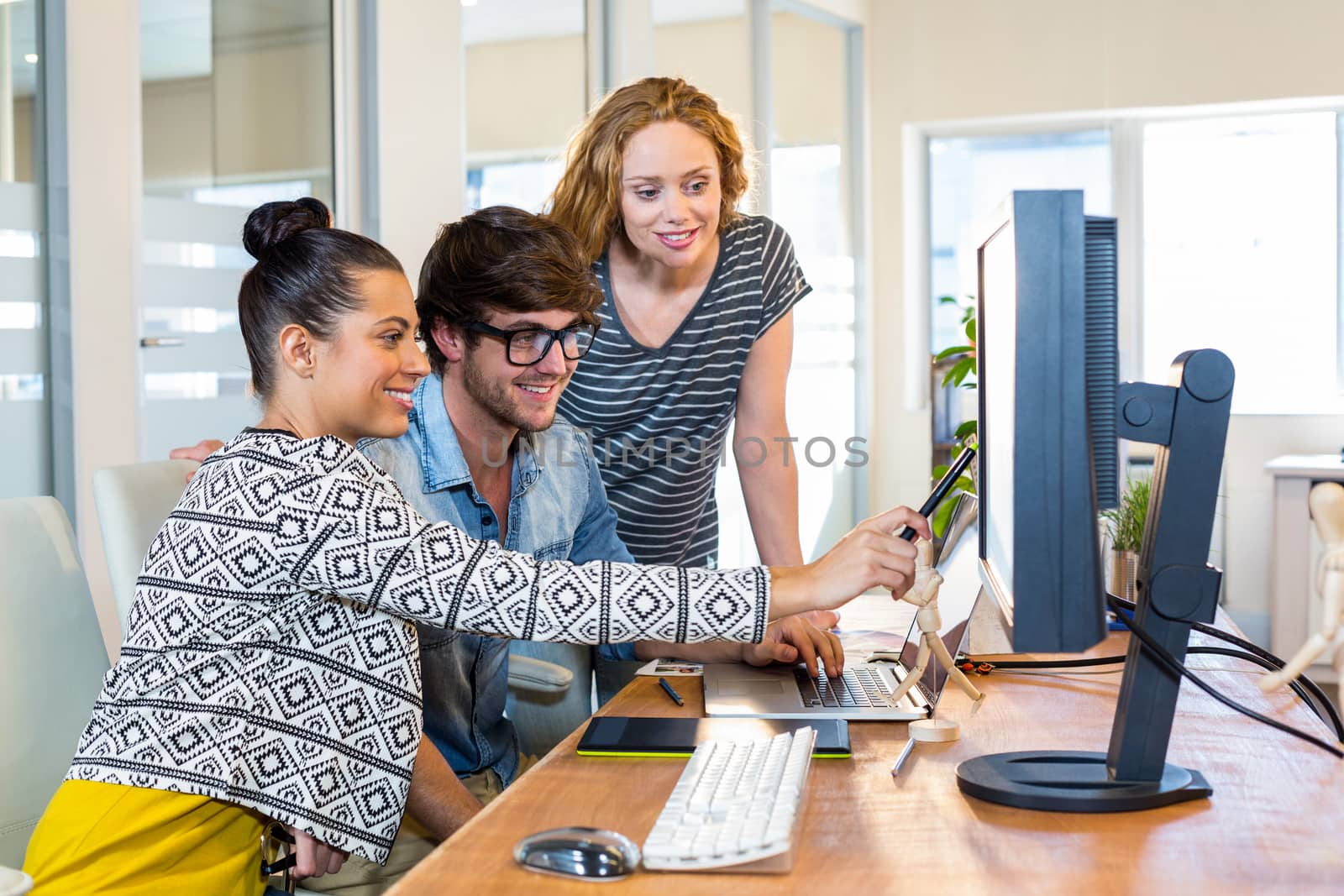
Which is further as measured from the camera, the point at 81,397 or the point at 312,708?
the point at 81,397

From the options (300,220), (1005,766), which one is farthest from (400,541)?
(1005,766)

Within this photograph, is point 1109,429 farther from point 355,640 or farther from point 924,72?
point 924,72

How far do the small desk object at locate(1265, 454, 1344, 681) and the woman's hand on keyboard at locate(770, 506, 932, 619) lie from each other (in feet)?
11.8

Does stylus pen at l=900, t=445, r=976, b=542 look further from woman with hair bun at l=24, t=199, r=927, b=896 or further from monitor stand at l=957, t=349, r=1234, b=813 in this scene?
monitor stand at l=957, t=349, r=1234, b=813

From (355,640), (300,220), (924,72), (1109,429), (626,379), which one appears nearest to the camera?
(1109,429)

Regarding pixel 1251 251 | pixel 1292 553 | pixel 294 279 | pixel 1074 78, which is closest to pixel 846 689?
pixel 294 279

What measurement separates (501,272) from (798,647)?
60 cm

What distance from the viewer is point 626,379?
7.20 ft

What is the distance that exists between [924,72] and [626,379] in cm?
357

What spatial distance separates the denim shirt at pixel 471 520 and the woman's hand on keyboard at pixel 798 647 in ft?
0.96

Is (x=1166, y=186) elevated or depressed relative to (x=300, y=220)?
elevated

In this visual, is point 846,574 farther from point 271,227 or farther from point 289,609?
point 271,227

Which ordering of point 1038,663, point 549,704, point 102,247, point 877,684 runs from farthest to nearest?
point 102,247, point 549,704, point 1038,663, point 877,684

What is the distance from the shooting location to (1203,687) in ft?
3.83
